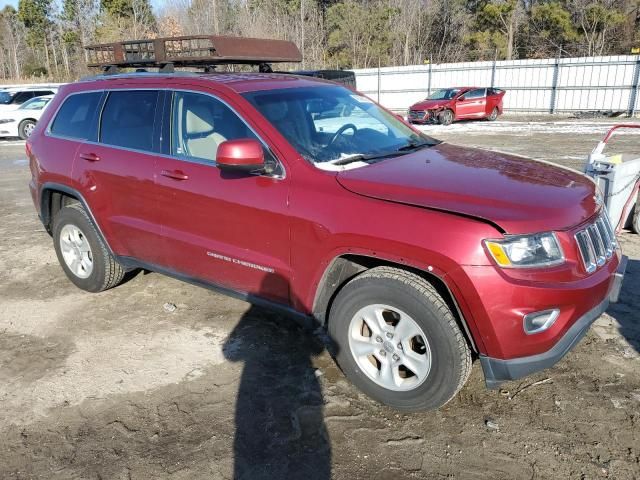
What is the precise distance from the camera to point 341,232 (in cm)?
296

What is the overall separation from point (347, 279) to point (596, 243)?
138 cm

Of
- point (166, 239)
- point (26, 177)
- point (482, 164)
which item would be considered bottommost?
point (26, 177)

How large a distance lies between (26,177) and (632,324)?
36.2 feet

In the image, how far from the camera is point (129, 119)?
13.8ft

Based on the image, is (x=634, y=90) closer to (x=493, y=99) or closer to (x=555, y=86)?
(x=555, y=86)

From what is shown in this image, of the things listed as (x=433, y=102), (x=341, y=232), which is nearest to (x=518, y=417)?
(x=341, y=232)

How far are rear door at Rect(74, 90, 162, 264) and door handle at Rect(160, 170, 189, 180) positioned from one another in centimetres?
14

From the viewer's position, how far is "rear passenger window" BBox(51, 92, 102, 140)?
14.8 ft

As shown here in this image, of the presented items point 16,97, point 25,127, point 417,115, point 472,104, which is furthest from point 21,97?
point 472,104

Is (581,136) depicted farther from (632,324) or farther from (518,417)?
(518,417)

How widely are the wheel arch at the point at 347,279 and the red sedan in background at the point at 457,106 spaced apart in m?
18.7

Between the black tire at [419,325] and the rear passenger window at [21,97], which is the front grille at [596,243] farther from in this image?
the rear passenger window at [21,97]

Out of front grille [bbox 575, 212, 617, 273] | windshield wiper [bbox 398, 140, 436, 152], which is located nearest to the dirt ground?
front grille [bbox 575, 212, 617, 273]

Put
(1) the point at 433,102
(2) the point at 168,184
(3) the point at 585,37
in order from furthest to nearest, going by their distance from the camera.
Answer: (3) the point at 585,37 < (1) the point at 433,102 < (2) the point at 168,184
